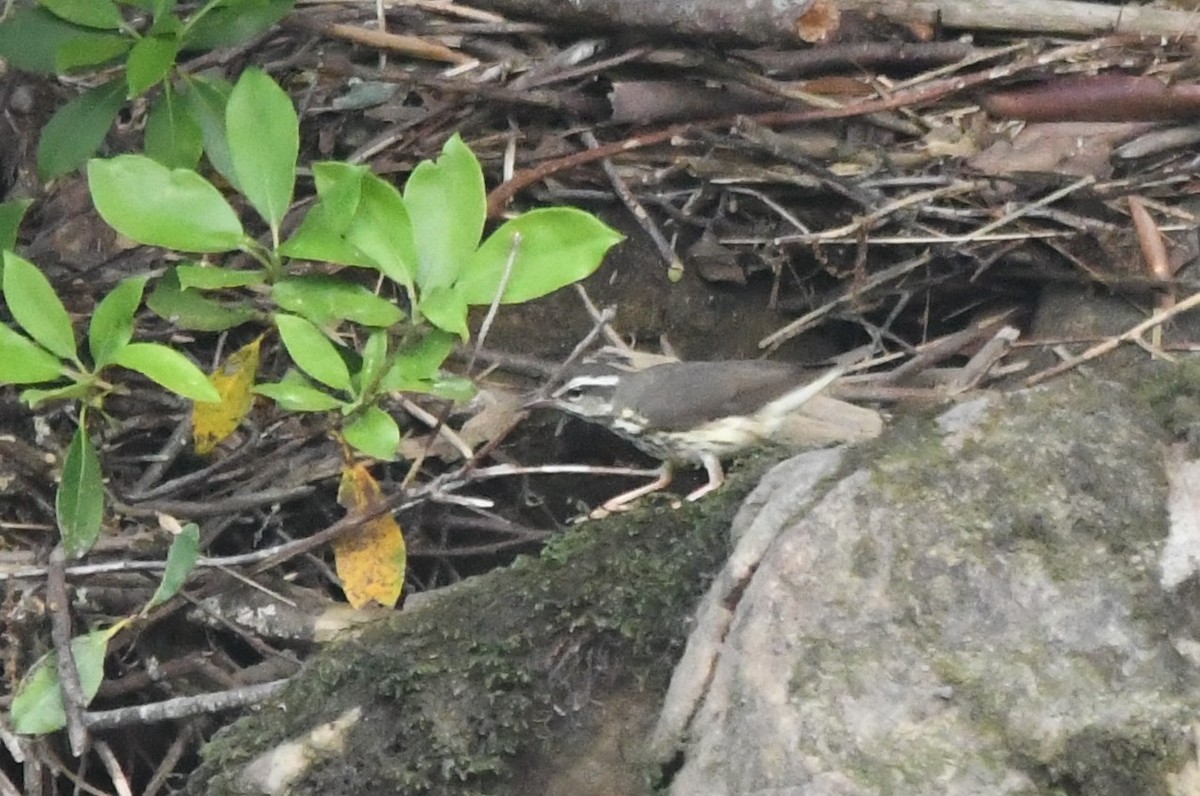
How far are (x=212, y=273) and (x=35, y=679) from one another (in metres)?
0.73

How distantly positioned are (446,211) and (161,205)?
0.47 meters

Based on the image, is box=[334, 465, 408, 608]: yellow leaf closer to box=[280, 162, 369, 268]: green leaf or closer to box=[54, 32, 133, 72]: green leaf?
box=[280, 162, 369, 268]: green leaf

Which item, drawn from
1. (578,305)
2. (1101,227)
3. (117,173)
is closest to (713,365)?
(578,305)

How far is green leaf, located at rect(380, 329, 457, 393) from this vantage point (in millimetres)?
2195

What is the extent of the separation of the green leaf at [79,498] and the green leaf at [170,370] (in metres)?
0.18

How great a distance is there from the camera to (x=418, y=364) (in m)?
2.23

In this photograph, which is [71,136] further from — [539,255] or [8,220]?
[539,255]

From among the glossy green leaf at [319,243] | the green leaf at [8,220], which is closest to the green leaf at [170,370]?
the glossy green leaf at [319,243]

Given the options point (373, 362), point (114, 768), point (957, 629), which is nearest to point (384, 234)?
point (373, 362)

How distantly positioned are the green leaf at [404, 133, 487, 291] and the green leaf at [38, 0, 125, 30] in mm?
609

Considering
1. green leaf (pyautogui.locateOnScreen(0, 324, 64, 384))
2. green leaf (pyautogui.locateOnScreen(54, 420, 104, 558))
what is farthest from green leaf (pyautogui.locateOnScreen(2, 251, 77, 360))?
green leaf (pyautogui.locateOnScreen(54, 420, 104, 558))

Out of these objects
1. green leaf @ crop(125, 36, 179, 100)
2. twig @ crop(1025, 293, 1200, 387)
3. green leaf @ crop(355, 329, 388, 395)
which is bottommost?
twig @ crop(1025, 293, 1200, 387)

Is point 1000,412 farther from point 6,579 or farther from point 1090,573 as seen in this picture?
point 6,579

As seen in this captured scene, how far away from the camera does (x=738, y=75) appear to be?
111 inches
